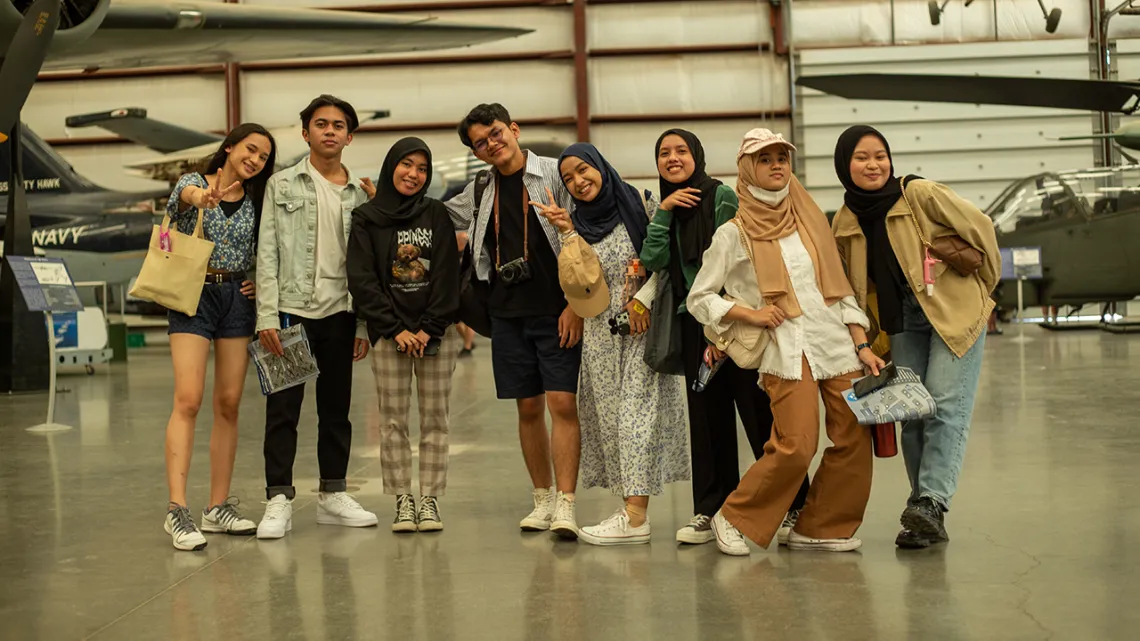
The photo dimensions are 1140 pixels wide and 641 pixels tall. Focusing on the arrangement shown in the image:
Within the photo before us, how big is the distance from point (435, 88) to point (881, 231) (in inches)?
675

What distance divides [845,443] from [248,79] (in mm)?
18478

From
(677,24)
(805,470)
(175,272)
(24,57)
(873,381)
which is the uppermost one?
(677,24)

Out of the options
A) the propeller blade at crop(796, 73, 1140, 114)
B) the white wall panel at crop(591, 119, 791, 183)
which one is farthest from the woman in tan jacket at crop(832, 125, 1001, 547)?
the white wall panel at crop(591, 119, 791, 183)

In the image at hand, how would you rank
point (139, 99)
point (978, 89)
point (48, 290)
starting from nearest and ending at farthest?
1. point (48, 290)
2. point (978, 89)
3. point (139, 99)

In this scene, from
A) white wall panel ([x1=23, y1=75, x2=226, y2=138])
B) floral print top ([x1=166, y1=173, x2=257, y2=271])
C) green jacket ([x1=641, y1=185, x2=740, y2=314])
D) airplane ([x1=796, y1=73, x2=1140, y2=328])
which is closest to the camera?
green jacket ([x1=641, y1=185, x2=740, y2=314])

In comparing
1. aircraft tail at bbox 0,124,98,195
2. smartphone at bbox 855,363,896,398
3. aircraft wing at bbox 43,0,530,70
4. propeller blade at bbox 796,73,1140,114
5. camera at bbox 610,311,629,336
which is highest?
aircraft wing at bbox 43,0,530,70

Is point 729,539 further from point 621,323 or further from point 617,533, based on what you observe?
point 621,323

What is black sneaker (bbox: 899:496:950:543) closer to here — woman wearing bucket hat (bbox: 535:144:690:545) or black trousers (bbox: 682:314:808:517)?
black trousers (bbox: 682:314:808:517)

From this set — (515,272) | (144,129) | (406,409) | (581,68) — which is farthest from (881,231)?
(581,68)

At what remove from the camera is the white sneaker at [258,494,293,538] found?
4570 millimetres

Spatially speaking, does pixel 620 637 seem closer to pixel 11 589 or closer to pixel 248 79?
pixel 11 589

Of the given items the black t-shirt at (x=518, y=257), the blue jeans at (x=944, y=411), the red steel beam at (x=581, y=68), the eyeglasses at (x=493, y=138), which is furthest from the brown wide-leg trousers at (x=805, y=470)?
the red steel beam at (x=581, y=68)

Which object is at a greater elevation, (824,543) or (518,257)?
(518,257)

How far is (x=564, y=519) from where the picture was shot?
14.6 feet
